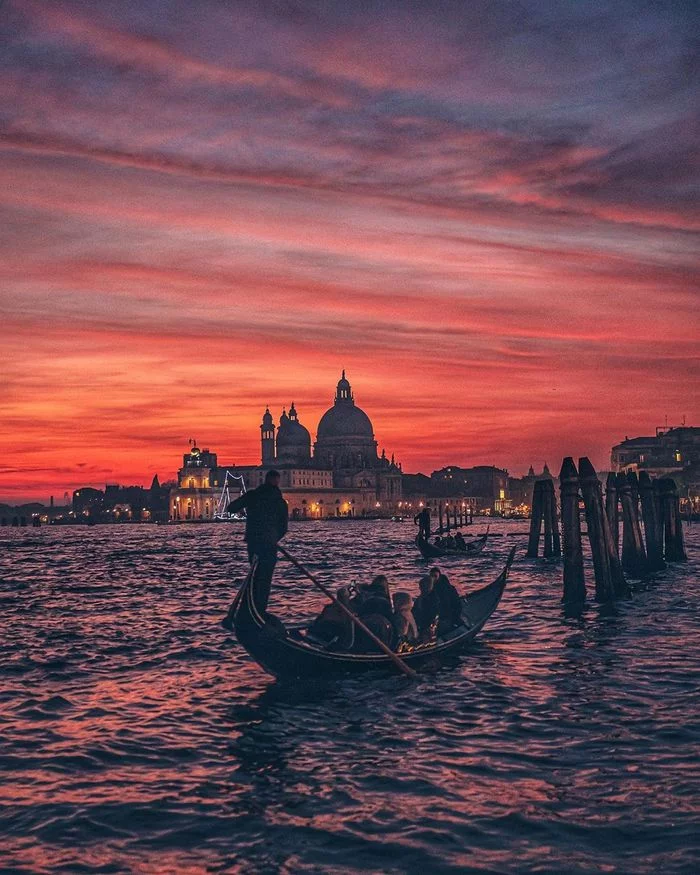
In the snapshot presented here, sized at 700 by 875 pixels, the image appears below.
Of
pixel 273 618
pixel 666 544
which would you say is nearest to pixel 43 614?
pixel 273 618

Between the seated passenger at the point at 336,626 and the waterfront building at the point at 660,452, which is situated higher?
the waterfront building at the point at 660,452

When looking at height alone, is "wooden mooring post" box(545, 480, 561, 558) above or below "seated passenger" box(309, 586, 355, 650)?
above

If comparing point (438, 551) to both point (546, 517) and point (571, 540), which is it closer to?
point (546, 517)

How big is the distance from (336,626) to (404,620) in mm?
1204

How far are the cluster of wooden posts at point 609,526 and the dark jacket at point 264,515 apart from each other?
462 inches

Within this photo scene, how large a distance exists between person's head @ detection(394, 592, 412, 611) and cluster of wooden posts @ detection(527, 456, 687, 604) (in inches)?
370

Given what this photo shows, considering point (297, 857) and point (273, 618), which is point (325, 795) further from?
point (273, 618)

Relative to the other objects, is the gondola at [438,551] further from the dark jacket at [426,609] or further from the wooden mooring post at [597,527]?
the dark jacket at [426,609]

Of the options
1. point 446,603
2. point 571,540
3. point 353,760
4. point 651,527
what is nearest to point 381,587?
point 446,603

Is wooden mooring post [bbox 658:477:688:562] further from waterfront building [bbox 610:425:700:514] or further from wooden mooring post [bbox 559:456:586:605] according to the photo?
waterfront building [bbox 610:425:700:514]

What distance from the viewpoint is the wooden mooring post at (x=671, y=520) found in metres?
40.4

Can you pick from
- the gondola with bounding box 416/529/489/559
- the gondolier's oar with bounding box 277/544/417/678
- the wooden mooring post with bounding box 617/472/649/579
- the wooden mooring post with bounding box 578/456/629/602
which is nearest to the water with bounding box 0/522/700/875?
the gondolier's oar with bounding box 277/544/417/678

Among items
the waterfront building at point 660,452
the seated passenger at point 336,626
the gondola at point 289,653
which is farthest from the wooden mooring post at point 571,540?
the waterfront building at point 660,452

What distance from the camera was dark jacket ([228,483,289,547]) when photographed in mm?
13859
